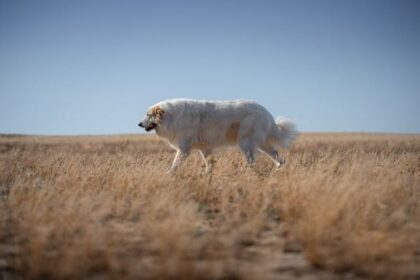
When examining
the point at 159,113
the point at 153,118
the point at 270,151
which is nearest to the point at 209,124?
the point at 159,113

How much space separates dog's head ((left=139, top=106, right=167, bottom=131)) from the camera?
37.3ft

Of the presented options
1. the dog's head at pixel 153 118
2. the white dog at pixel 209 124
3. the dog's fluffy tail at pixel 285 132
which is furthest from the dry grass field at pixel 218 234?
the dog's fluffy tail at pixel 285 132

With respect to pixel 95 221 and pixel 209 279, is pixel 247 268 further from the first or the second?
pixel 95 221

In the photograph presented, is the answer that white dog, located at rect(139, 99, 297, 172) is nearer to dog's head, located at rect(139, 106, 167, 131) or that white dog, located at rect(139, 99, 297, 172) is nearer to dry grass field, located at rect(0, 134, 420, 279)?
dog's head, located at rect(139, 106, 167, 131)

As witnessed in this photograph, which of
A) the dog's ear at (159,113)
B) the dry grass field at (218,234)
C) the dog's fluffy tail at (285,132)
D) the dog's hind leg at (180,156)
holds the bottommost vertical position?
the dry grass field at (218,234)

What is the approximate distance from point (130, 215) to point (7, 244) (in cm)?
171

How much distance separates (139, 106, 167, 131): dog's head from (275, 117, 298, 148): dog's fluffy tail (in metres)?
3.38

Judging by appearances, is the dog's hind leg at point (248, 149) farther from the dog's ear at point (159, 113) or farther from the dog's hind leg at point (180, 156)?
the dog's ear at point (159, 113)

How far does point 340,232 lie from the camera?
4848mm

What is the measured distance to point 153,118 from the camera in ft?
37.6

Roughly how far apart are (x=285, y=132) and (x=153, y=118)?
12.6 feet

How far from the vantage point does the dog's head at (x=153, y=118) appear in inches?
447

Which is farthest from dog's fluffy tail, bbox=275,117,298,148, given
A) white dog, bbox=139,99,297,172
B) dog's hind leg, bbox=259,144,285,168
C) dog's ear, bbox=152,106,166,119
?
dog's ear, bbox=152,106,166,119

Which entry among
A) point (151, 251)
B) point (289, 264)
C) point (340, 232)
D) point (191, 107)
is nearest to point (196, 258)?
point (151, 251)
